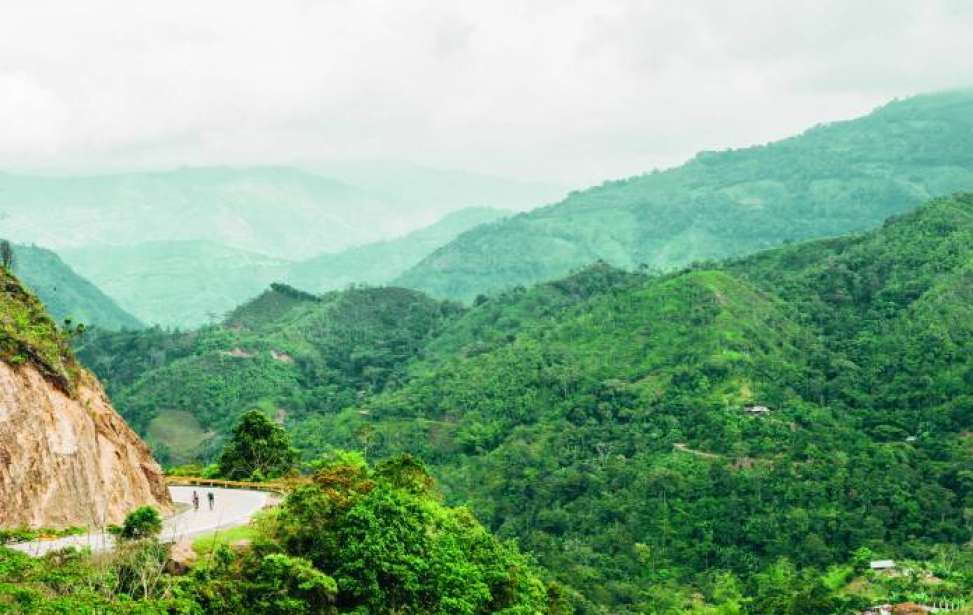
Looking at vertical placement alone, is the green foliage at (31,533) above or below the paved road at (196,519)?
above

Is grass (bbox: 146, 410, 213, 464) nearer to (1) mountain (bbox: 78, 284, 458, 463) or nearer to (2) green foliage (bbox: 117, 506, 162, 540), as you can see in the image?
(1) mountain (bbox: 78, 284, 458, 463)

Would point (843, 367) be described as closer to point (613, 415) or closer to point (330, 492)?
point (613, 415)

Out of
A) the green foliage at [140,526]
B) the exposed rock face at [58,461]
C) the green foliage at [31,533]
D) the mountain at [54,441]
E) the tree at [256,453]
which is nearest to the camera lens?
the green foliage at [31,533]

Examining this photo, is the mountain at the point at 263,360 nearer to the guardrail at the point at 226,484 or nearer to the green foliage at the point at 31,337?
the guardrail at the point at 226,484

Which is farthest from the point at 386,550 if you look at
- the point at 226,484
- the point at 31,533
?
the point at 226,484

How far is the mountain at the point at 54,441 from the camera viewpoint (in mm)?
26578

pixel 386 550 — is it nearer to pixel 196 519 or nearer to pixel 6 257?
pixel 196 519

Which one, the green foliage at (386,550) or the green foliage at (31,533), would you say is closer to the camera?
the green foliage at (31,533)

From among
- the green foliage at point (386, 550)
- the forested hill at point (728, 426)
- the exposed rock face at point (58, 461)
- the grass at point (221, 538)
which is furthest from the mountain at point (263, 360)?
the grass at point (221, 538)

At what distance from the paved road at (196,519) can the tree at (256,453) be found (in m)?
4.66

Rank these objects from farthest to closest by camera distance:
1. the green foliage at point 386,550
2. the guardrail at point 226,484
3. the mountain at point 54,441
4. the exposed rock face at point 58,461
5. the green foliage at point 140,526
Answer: the guardrail at point 226,484, the green foliage at point 386,550, the mountain at point 54,441, the exposed rock face at point 58,461, the green foliage at point 140,526

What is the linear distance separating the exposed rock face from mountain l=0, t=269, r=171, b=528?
0.02m

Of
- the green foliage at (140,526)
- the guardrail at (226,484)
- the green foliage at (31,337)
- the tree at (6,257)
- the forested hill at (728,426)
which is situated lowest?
the forested hill at (728,426)

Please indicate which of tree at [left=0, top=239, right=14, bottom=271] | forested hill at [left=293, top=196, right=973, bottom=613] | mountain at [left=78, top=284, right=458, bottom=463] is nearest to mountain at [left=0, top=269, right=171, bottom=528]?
tree at [left=0, top=239, right=14, bottom=271]
